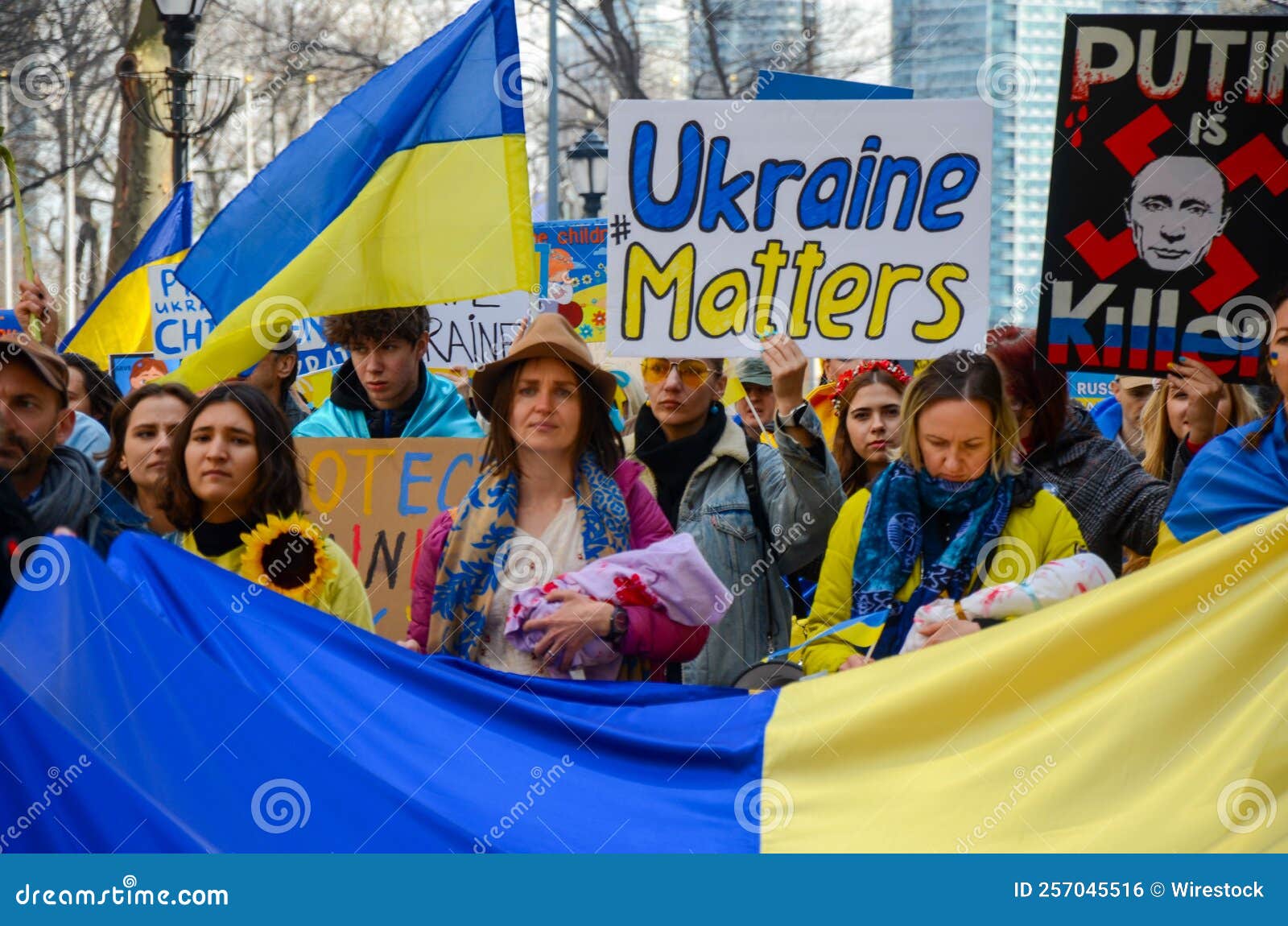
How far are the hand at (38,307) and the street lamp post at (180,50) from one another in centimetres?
292

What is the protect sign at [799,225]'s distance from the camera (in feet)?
16.6

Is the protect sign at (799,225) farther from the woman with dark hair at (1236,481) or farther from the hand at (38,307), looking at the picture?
the hand at (38,307)

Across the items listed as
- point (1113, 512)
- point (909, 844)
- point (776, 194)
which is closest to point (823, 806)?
point (909, 844)

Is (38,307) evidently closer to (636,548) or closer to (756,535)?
(756,535)

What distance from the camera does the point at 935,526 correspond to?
429cm

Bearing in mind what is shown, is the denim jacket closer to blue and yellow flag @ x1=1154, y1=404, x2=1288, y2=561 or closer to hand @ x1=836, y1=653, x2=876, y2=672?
hand @ x1=836, y1=653, x2=876, y2=672

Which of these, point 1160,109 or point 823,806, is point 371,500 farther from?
point 1160,109

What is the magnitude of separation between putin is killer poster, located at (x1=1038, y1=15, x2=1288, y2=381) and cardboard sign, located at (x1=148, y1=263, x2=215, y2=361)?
521cm

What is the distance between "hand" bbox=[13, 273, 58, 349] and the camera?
6785mm

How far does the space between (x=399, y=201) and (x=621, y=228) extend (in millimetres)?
874

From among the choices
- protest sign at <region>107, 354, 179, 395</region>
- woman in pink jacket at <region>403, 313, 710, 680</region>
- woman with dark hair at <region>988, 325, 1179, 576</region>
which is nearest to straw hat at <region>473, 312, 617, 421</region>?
woman in pink jacket at <region>403, 313, 710, 680</region>

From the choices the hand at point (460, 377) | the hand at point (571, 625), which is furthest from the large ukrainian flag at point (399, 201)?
the hand at point (460, 377)

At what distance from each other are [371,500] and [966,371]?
6.80 feet

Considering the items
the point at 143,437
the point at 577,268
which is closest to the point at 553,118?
the point at 577,268
